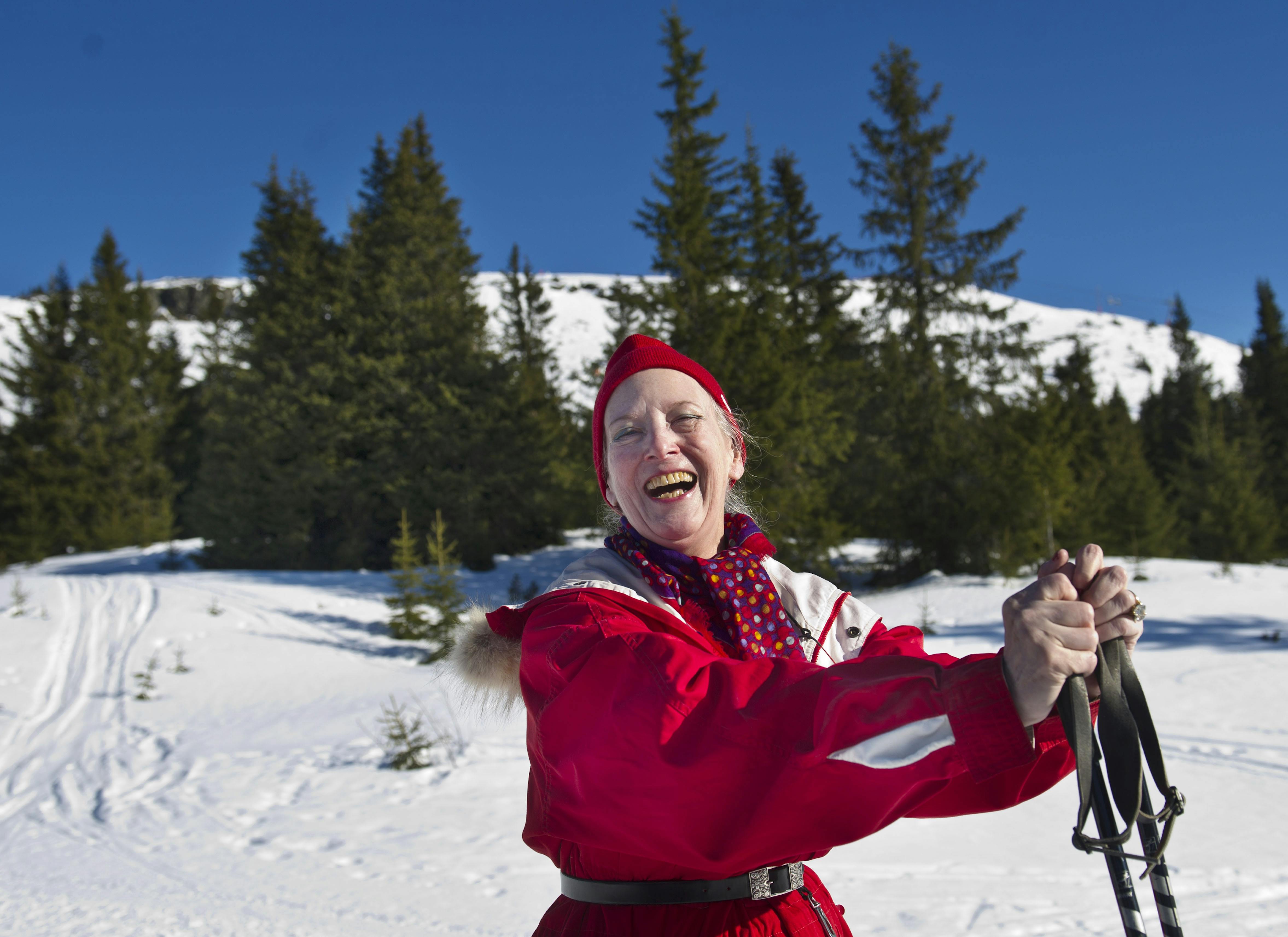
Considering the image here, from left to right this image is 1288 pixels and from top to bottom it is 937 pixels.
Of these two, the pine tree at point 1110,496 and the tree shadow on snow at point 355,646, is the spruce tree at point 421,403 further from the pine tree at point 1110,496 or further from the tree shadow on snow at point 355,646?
the pine tree at point 1110,496

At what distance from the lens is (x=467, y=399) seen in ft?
69.3

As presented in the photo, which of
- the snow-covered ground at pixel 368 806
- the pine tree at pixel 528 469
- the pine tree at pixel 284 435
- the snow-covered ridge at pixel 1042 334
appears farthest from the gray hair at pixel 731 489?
the snow-covered ridge at pixel 1042 334

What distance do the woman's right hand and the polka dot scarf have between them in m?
0.52

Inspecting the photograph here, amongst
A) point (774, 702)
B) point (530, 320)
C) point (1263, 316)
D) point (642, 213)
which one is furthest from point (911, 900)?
point (1263, 316)

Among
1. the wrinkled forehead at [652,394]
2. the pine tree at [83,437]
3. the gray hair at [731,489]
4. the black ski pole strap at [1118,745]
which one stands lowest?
the black ski pole strap at [1118,745]

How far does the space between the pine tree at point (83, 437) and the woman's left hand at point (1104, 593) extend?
3054 centimetres

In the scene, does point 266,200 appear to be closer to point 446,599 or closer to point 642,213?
point 642,213

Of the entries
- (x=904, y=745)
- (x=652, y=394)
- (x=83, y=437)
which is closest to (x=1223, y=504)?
(x=652, y=394)

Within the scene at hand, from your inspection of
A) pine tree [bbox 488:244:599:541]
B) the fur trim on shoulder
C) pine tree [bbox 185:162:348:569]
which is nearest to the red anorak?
the fur trim on shoulder

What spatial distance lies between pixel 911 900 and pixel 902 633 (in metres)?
3.33

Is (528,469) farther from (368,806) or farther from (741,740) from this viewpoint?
(741,740)

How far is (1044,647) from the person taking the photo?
34.3 inches

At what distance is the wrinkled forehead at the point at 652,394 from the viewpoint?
1.58 meters

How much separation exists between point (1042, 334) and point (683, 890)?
305 ft
